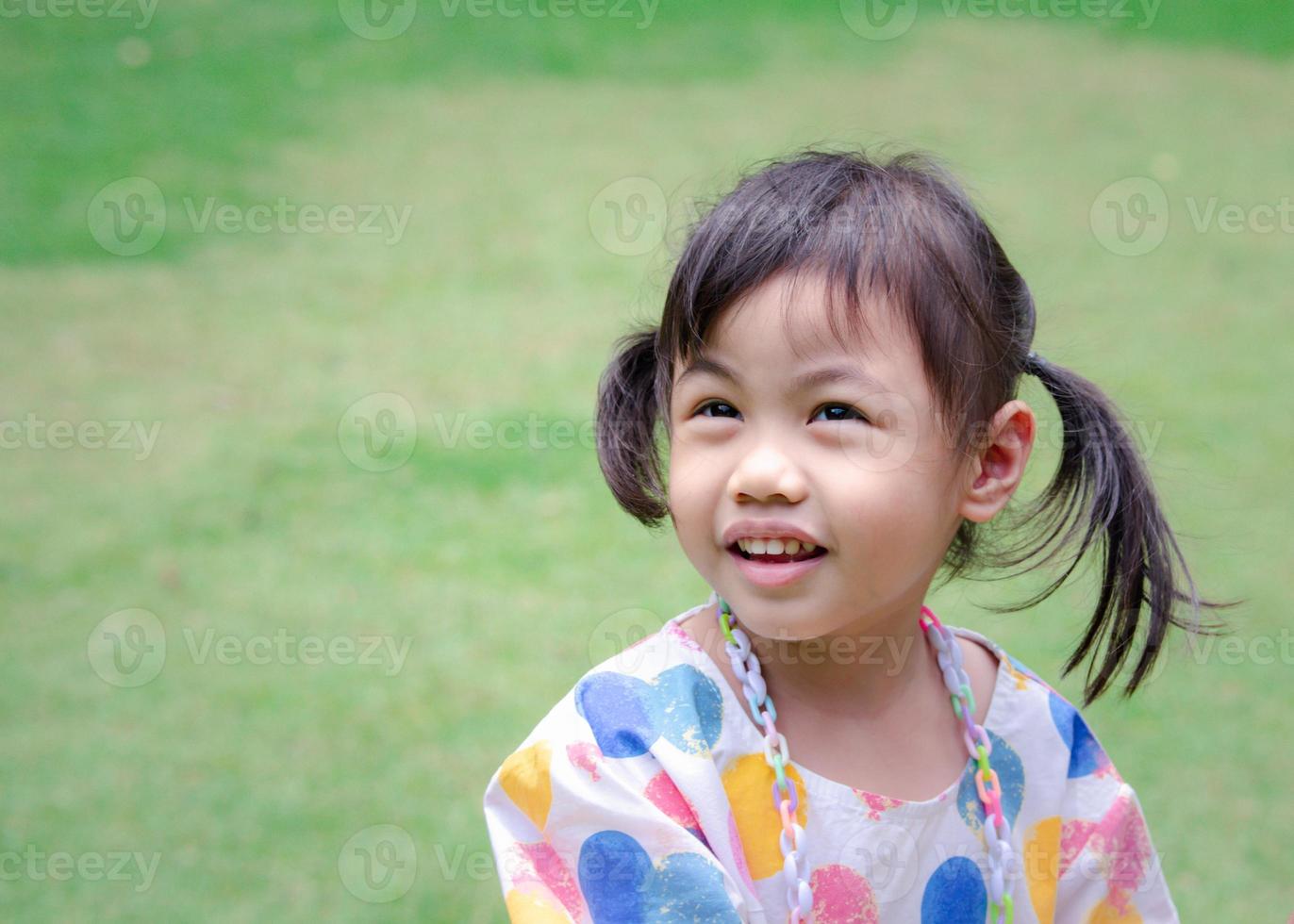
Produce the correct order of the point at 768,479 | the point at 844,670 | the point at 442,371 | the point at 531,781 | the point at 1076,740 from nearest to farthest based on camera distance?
the point at 768,479 < the point at 531,781 < the point at 844,670 < the point at 1076,740 < the point at 442,371

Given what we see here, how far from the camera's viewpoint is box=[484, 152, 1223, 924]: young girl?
4.77 ft

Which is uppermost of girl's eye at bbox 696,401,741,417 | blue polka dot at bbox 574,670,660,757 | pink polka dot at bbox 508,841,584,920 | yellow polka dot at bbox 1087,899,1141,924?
girl's eye at bbox 696,401,741,417

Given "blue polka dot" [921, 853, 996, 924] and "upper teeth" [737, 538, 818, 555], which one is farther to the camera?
"blue polka dot" [921, 853, 996, 924]

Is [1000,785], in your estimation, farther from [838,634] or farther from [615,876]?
[615,876]

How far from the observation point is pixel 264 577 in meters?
3.48

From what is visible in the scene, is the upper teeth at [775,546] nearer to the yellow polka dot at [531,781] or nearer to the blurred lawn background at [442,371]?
the yellow polka dot at [531,781]

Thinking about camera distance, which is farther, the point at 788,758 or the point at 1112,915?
the point at 1112,915

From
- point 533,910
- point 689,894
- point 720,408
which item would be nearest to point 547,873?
point 533,910

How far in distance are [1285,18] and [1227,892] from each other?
7290 mm

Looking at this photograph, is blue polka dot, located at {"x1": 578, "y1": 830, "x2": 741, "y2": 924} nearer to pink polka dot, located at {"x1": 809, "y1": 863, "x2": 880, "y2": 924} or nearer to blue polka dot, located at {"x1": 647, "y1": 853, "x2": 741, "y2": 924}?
blue polka dot, located at {"x1": 647, "y1": 853, "x2": 741, "y2": 924}

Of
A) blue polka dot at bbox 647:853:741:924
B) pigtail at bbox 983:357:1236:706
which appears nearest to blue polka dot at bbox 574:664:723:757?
blue polka dot at bbox 647:853:741:924

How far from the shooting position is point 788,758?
1559 mm

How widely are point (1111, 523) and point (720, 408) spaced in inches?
21.1

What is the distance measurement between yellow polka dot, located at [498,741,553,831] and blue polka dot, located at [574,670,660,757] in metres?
0.05
